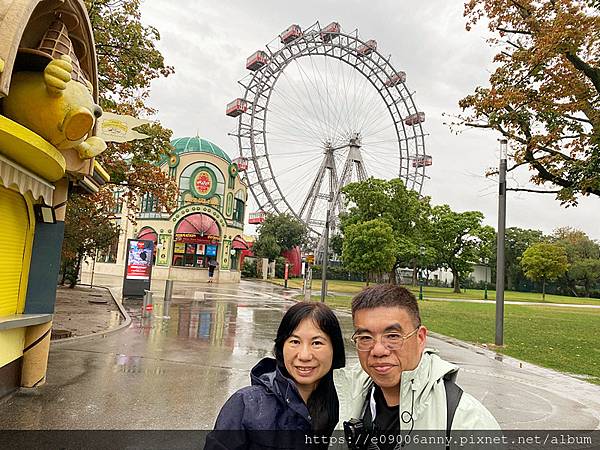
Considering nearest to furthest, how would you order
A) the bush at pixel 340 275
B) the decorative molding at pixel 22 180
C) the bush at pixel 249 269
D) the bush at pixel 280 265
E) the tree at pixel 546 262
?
the decorative molding at pixel 22 180 → the tree at pixel 546 262 → the bush at pixel 249 269 → the bush at pixel 280 265 → the bush at pixel 340 275

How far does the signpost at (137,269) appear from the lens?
20156 mm

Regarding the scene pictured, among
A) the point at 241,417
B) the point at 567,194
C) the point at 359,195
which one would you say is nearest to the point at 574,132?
the point at 567,194

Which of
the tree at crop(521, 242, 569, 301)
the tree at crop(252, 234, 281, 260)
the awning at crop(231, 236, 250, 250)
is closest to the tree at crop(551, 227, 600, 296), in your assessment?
the tree at crop(521, 242, 569, 301)

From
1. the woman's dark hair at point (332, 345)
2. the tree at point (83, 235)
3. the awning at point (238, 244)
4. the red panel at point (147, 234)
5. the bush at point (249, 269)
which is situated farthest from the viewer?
the bush at point (249, 269)

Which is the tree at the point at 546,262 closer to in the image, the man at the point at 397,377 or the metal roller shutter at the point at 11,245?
the metal roller shutter at the point at 11,245

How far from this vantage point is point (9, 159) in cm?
408

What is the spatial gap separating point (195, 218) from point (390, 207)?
15.6 meters

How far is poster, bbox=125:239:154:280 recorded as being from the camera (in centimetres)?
2022

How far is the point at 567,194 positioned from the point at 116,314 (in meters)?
12.3

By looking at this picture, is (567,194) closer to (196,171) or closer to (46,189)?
(46,189)

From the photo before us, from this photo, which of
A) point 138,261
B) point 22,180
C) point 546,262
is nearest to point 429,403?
point 22,180

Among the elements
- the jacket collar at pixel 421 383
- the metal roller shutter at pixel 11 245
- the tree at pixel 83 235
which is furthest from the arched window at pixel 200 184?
the jacket collar at pixel 421 383

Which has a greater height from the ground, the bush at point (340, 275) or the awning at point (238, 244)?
the awning at point (238, 244)

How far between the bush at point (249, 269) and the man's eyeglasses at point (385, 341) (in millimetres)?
49308
